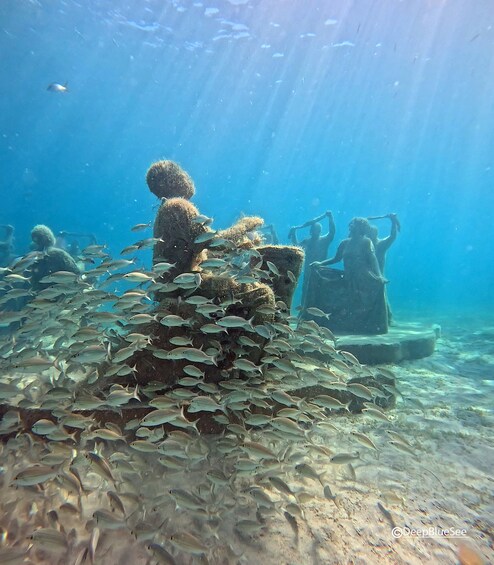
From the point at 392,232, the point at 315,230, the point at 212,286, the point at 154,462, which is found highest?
the point at 392,232

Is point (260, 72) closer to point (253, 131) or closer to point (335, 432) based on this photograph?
point (253, 131)

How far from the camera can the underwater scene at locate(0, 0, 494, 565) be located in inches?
154

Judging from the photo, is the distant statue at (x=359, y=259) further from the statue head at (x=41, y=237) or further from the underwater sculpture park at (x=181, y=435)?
the statue head at (x=41, y=237)

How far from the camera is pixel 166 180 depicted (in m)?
9.23

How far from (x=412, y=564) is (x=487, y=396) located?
24.5 feet

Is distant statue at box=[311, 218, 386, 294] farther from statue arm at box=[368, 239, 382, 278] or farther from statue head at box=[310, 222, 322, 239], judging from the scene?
statue head at box=[310, 222, 322, 239]

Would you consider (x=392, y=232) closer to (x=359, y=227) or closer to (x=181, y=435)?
(x=359, y=227)

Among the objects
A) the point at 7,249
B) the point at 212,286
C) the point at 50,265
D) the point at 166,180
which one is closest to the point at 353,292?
the point at 166,180

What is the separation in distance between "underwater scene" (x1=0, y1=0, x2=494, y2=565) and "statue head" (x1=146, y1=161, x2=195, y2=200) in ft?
0.33

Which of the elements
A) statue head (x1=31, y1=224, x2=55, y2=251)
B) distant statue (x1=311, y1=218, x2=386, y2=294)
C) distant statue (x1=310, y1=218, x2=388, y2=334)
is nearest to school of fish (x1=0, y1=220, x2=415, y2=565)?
distant statue (x1=310, y1=218, x2=388, y2=334)

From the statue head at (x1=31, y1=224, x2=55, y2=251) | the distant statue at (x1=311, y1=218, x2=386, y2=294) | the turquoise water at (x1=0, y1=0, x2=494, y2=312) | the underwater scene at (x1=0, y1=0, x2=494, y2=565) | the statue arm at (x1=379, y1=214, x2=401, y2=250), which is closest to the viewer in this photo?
the underwater scene at (x1=0, y1=0, x2=494, y2=565)

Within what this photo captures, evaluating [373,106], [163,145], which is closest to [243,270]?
[373,106]

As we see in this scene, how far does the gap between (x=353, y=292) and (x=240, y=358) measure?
9.80 meters

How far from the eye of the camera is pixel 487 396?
9133 mm
